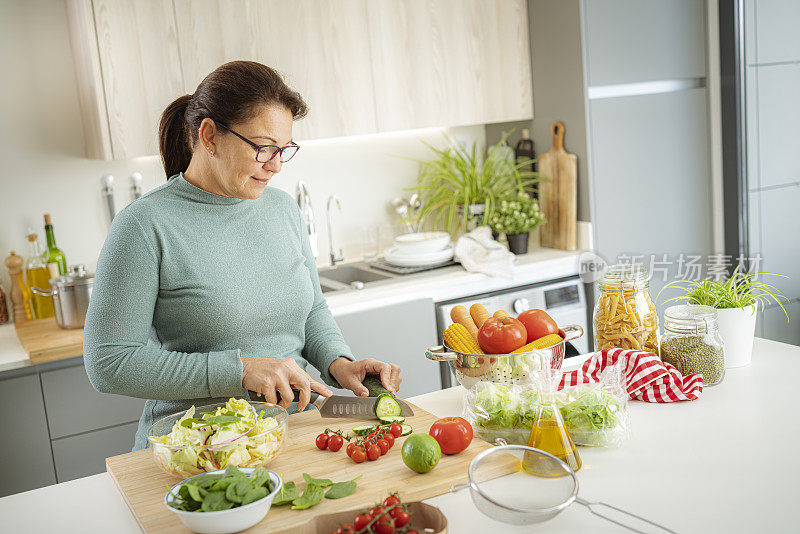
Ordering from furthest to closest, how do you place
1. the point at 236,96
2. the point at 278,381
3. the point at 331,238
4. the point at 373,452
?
the point at 331,238, the point at 236,96, the point at 278,381, the point at 373,452

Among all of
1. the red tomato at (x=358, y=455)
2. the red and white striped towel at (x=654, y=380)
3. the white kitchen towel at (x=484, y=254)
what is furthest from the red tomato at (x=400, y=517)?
the white kitchen towel at (x=484, y=254)

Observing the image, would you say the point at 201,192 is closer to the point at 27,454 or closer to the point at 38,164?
the point at 27,454

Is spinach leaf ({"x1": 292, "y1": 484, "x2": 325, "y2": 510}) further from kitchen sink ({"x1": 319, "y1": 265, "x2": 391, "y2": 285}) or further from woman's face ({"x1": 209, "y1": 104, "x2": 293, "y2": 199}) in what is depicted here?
kitchen sink ({"x1": 319, "y1": 265, "x2": 391, "y2": 285})

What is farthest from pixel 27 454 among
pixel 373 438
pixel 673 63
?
pixel 673 63

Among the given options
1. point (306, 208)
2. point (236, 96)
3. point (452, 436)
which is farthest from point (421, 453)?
point (306, 208)

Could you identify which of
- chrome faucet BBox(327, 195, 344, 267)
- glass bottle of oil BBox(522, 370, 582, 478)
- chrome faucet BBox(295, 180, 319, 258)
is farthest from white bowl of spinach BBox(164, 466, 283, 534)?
chrome faucet BBox(327, 195, 344, 267)

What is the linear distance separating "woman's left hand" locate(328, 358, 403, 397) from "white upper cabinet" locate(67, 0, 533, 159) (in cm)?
139

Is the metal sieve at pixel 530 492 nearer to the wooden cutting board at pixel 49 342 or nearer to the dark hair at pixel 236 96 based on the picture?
the dark hair at pixel 236 96

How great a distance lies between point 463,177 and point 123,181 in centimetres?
143

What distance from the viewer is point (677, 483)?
1.25m

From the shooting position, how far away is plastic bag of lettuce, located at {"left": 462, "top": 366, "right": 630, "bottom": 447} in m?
1.39

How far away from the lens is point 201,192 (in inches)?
69.4

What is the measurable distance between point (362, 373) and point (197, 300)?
40cm

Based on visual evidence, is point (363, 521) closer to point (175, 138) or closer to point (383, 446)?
point (383, 446)
